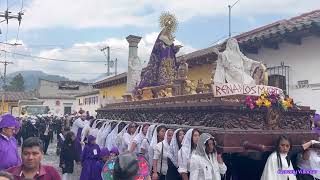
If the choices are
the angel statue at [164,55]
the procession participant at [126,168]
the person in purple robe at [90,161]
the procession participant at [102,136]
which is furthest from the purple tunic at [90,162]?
the procession participant at [126,168]

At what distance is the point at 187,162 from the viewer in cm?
609

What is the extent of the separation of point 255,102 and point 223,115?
1.67 feet

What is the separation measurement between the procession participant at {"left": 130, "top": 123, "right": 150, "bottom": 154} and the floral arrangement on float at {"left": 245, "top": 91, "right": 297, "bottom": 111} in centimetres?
267

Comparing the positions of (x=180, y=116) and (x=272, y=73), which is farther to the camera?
(x=272, y=73)

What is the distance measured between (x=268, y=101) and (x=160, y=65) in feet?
15.6

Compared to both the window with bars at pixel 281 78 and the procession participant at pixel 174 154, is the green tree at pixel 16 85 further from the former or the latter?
the procession participant at pixel 174 154

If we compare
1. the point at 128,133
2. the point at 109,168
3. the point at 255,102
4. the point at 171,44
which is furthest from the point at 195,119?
the point at 171,44

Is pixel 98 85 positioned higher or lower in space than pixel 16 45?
lower

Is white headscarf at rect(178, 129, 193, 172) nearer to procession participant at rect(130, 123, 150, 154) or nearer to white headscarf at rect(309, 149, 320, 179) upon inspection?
procession participant at rect(130, 123, 150, 154)

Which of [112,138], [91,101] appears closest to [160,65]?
[112,138]

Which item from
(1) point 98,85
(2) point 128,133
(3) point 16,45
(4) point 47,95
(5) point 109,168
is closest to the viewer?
(5) point 109,168

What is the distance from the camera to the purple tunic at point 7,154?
5301 millimetres

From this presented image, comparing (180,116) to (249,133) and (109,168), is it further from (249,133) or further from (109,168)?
(109,168)

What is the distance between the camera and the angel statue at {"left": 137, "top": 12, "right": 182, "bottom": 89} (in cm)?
1012
